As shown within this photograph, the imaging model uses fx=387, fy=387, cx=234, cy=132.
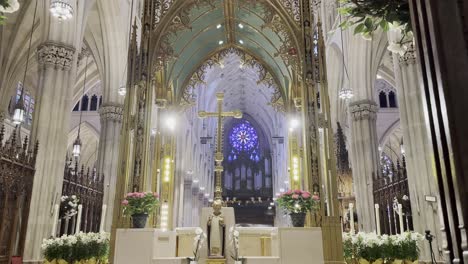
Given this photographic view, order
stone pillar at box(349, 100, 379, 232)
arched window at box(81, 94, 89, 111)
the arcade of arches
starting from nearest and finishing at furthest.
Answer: the arcade of arches
stone pillar at box(349, 100, 379, 232)
arched window at box(81, 94, 89, 111)

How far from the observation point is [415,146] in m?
11.4

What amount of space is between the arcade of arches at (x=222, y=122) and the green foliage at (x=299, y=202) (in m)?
0.37

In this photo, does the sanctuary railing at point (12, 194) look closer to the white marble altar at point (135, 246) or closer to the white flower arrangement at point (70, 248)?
the white flower arrangement at point (70, 248)

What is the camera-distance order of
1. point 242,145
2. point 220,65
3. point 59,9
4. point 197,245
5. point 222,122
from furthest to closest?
point 242,145
point 220,65
point 222,122
point 59,9
point 197,245

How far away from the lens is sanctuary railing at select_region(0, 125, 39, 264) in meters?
7.81

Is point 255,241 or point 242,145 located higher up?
point 242,145

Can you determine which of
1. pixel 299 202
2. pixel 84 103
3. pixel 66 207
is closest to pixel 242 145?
pixel 84 103

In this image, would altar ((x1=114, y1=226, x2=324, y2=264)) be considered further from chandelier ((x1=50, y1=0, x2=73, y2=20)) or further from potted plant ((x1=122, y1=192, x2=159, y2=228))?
chandelier ((x1=50, y1=0, x2=73, y2=20))

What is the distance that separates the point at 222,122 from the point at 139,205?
11.7ft

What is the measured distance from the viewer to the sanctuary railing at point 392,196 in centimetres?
1293

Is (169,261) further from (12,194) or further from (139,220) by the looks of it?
(12,194)

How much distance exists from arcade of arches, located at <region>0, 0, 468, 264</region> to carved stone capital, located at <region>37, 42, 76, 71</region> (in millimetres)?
38

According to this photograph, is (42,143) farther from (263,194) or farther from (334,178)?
(263,194)

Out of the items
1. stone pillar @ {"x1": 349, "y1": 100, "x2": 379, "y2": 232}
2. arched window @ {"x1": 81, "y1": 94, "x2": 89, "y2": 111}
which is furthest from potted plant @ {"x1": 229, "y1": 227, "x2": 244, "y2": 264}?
arched window @ {"x1": 81, "y1": 94, "x2": 89, "y2": 111}
